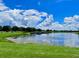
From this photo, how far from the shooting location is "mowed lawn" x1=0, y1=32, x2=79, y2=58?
5.12 m

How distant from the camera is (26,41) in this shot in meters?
6.18

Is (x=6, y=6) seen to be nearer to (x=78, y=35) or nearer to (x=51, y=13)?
(x=51, y=13)

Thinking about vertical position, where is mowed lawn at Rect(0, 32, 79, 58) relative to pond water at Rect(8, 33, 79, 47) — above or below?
below

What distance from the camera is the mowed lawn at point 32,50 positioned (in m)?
5.12

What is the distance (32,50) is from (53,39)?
32.5 inches

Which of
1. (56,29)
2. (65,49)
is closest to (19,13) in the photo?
(56,29)

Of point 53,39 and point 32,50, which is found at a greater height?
point 53,39

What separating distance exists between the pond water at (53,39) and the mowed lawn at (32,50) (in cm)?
17

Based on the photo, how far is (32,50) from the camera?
17.9 ft

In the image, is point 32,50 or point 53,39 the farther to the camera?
point 53,39

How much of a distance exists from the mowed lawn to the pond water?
167mm

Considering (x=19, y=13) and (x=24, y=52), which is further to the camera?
(x=19, y=13)

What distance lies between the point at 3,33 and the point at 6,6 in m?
0.72

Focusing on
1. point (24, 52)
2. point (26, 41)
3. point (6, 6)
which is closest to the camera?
point (24, 52)
